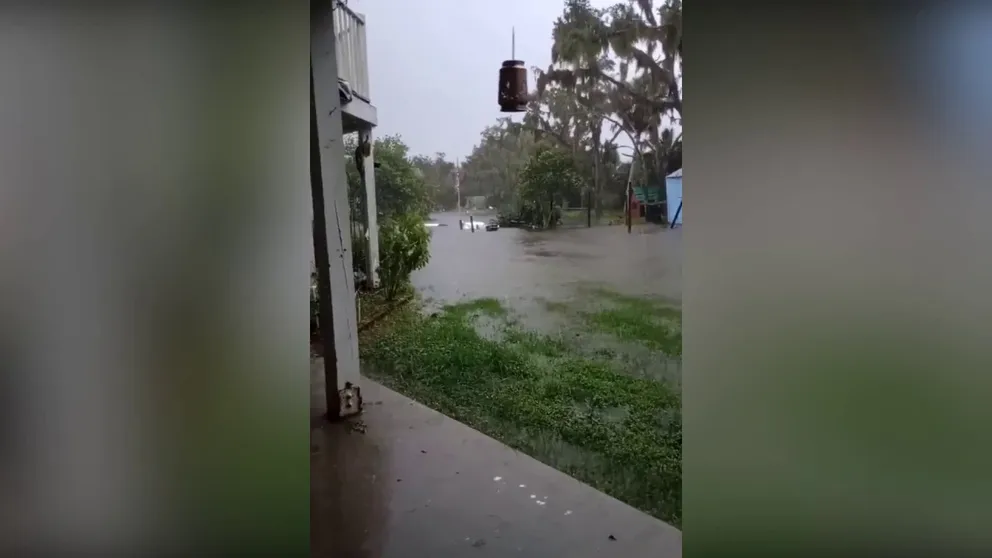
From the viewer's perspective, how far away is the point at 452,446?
1.94m

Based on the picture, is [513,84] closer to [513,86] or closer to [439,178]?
[513,86]

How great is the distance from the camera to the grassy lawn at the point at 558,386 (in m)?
1.63

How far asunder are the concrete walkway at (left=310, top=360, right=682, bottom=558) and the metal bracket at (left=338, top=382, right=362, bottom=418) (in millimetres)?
73

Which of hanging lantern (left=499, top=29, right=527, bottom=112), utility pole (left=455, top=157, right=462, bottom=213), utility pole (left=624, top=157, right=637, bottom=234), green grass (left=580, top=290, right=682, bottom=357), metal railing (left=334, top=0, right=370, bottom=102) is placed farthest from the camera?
utility pole (left=455, top=157, right=462, bottom=213)

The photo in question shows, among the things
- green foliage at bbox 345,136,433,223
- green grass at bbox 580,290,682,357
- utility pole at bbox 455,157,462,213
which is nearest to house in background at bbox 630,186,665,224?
green grass at bbox 580,290,682,357

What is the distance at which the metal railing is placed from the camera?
6.69 ft

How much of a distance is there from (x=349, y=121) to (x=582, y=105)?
3.17ft

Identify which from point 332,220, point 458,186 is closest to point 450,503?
point 332,220

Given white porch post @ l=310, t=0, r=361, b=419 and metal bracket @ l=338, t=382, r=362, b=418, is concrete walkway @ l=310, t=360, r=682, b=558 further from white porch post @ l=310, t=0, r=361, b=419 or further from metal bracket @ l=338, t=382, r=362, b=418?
white porch post @ l=310, t=0, r=361, b=419

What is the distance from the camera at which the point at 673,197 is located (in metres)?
1.53
